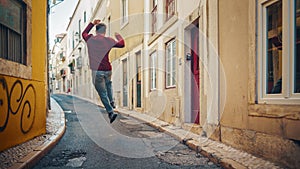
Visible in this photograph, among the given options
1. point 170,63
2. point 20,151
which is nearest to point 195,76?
point 170,63

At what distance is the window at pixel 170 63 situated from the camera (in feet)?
31.5

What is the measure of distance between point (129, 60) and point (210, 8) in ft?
32.9

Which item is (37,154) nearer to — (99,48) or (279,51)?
(99,48)

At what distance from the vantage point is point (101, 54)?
5.50 meters

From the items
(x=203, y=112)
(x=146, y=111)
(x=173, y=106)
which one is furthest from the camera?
(x=146, y=111)

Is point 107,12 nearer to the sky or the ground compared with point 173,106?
nearer to the sky

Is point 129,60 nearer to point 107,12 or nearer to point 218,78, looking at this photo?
point 107,12

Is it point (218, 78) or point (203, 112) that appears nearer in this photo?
point (218, 78)

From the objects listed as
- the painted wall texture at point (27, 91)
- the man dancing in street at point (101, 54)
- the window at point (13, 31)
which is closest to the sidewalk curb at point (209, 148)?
the man dancing in street at point (101, 54)

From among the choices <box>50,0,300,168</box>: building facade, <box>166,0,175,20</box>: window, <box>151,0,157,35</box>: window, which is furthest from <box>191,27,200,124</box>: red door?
<box>151,0,157,35</box>: window

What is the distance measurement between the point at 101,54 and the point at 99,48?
0.11 meters

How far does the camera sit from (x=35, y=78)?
20.7 feet

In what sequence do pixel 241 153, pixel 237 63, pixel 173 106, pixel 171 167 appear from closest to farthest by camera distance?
pixel 171 167 → pixel 241 153 → pixel 237 63 → pixel 173 106

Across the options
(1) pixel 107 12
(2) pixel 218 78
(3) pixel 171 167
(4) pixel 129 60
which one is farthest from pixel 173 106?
(1) pixel 107 12
